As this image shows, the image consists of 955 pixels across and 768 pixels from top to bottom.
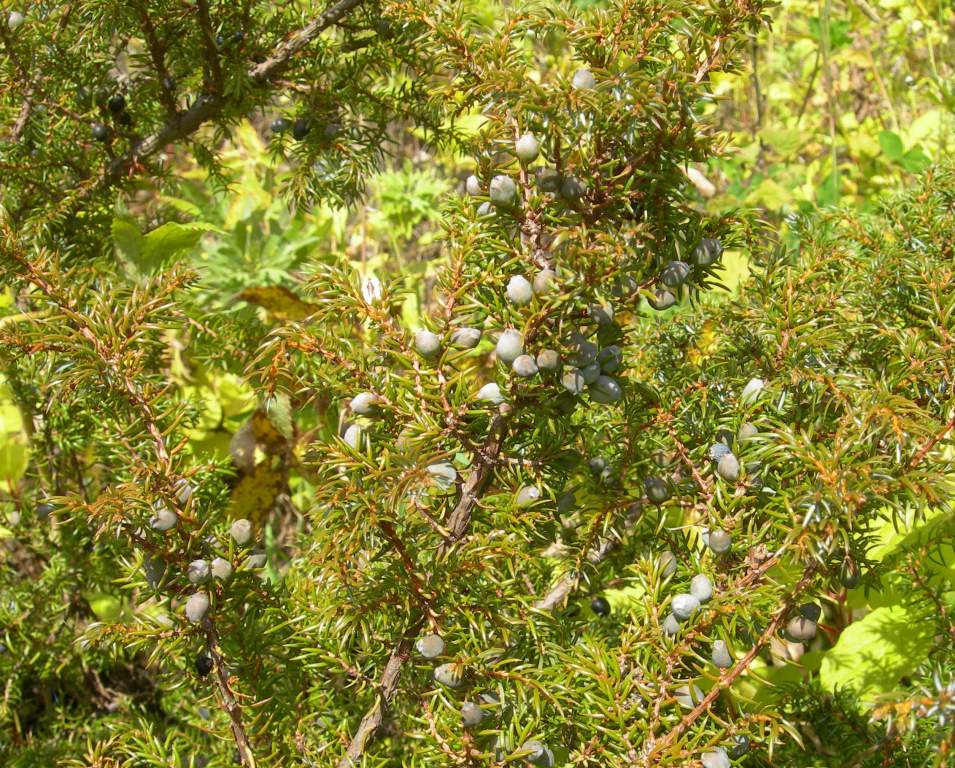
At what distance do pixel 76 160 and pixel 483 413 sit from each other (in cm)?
99

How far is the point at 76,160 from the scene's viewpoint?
4.68ft

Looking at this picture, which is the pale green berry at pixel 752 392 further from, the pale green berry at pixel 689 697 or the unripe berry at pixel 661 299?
the pale green berry at pixel 689 697

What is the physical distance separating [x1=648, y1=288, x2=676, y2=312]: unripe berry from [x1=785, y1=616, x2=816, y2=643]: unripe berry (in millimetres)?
305

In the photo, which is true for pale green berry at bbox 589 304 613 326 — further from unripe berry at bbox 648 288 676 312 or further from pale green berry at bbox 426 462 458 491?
pale green berry at bbox 426 462 458 491

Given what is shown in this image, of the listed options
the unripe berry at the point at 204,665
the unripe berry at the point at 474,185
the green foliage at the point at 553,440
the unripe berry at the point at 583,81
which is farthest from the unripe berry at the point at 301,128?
the unripe berry at the point at 204,665

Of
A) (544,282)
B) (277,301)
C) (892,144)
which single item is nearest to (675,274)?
(544,282)

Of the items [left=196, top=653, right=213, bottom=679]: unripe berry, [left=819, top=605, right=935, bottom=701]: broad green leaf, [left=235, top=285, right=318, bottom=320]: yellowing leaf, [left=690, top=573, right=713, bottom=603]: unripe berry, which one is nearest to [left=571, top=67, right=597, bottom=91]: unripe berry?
[left=690, top=573, right=713, bottom=603]: unripe berry

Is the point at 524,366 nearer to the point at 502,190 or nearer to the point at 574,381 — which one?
the point at 574,381

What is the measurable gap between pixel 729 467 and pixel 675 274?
0.63 feet

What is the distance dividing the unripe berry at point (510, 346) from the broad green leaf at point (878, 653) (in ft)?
2.34

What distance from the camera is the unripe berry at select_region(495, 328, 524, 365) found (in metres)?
0.73

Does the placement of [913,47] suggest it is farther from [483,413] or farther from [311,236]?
[483,413]

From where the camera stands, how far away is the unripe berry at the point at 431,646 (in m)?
0.77

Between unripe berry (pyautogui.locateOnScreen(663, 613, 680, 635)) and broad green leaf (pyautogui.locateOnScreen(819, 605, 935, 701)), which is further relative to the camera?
broad green leaf (pyautogui.locateOnScreen(819, 605, 935, 701))
